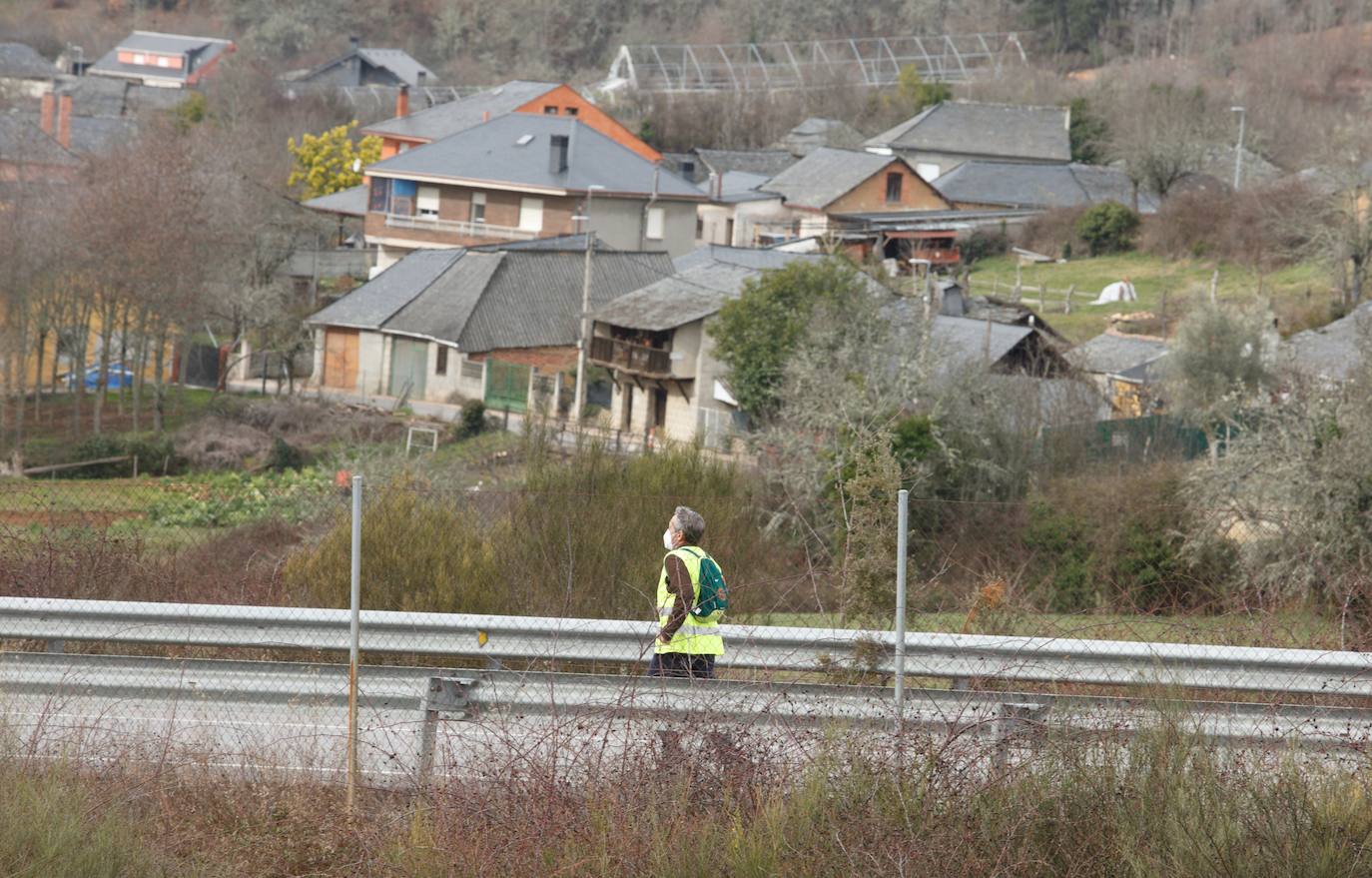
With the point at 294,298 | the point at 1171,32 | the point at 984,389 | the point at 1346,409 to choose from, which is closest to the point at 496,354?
the point at 294,298

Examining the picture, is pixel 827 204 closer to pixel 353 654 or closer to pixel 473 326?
pixel 473 326

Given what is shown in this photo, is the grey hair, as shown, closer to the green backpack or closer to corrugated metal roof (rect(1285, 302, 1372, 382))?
the green backpack

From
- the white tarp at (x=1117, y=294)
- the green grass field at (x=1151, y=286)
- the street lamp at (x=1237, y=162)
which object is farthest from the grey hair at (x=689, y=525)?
the street lamp at (x=1237, y=162)

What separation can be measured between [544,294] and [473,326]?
289 cm

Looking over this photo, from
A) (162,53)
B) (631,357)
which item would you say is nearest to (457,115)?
(631,357)

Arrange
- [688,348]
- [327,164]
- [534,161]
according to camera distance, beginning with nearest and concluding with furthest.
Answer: [688,348], [534,161], [327,164]

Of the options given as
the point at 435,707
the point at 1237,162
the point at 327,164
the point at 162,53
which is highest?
the point at 162,53

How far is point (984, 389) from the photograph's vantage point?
28.0 m

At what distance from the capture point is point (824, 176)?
234 ft

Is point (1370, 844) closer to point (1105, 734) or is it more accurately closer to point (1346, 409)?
point (1105, 734)

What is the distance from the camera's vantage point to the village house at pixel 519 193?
58156 millimetres

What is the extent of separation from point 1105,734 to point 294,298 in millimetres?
51990

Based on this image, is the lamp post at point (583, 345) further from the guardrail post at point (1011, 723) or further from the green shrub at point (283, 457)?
the guardrail post at point (1011, 723)

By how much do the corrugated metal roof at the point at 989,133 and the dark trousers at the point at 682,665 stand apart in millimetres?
73868
